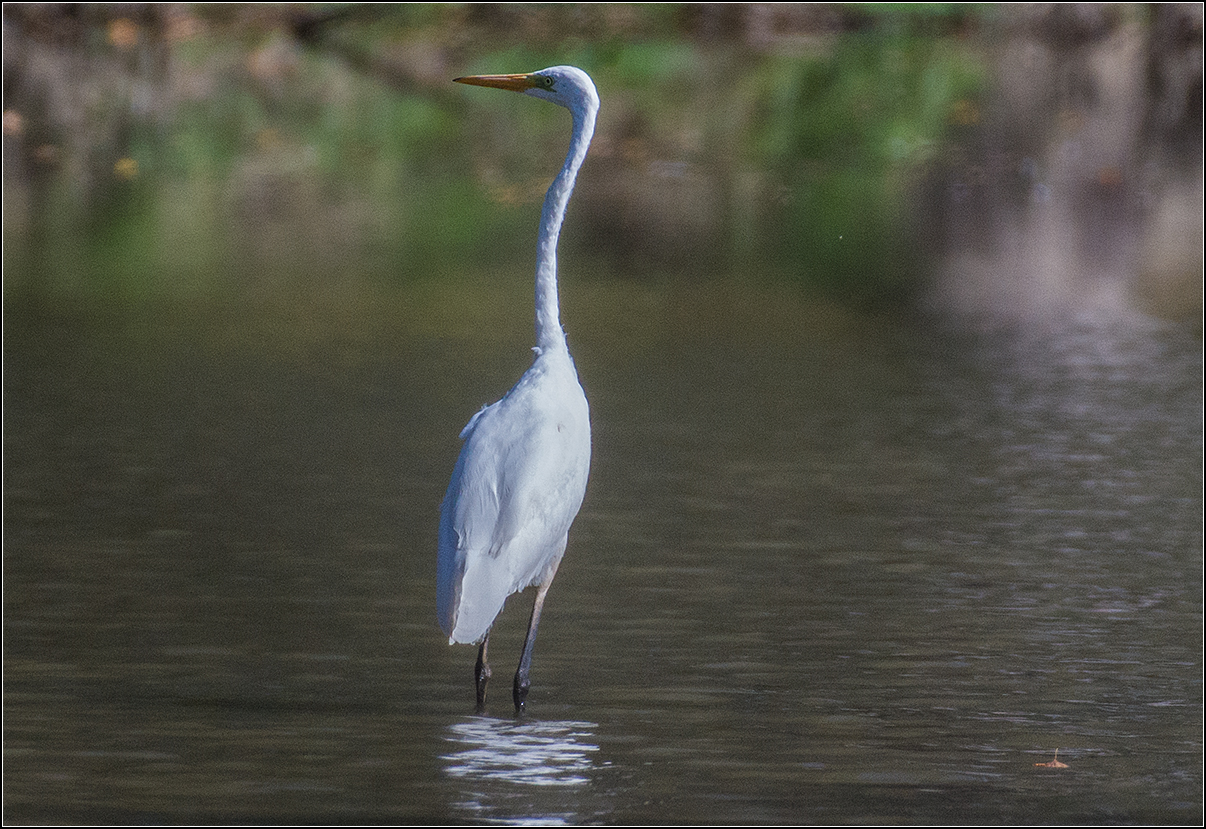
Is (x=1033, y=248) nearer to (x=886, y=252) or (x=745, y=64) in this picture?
(x=886, y=252)

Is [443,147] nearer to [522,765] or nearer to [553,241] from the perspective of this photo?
[553,241]

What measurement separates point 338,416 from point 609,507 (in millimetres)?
1992

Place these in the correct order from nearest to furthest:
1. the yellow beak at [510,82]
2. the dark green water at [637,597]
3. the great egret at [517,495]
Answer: the dark green water at [637,597]
the great egret at [517,495]
the yellow beak at [510,82]

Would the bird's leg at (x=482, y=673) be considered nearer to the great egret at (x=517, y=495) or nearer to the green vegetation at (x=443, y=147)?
the great egret at (x=517, y=495)

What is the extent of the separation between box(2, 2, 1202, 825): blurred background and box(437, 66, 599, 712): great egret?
32 cm

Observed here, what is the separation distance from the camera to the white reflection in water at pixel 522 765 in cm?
477

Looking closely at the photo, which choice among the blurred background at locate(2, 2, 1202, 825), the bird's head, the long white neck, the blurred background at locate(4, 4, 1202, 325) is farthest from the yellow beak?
the blurred background at locate(4, 4, 1202, 325)

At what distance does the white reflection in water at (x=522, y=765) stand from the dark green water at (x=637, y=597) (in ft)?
0.04

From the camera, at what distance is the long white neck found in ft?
19.2

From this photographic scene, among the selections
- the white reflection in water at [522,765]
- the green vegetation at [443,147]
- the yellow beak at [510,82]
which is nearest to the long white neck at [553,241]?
the yellow beak at [510,82]

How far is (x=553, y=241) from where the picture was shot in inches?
234

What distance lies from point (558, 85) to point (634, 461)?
9.60ft

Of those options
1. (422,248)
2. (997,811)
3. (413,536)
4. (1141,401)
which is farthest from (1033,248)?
(997,811)

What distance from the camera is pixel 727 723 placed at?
17.9ft
